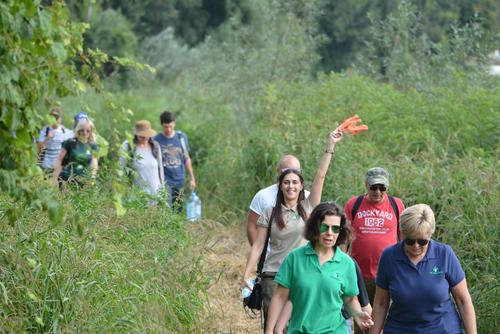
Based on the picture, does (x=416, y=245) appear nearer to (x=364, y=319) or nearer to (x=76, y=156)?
(x=364, y=319)

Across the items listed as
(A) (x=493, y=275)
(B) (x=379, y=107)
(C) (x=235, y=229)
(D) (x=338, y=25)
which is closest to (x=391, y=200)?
(A) (x=493, y=275)

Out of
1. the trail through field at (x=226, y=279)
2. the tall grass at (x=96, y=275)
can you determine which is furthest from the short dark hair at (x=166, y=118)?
the tall grass at (x=96, y=275)

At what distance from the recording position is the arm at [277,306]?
256 inches

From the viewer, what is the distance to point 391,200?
8.27m

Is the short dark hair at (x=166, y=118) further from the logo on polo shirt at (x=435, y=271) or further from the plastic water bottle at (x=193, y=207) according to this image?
the logo on polo shirt at (x=435, y=271)

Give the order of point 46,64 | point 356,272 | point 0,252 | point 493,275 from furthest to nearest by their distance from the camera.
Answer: point 493,275, point 0,252, point 356,272, point 46,64

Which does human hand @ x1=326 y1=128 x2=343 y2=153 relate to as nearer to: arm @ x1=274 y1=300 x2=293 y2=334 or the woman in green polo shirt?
the woman in green polo shirt

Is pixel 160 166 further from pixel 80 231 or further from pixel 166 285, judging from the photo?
pixel 80 231

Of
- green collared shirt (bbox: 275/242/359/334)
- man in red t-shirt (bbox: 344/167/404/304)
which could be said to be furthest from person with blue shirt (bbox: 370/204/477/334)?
man in red t-shirt (bbox: 344/167/404/304)

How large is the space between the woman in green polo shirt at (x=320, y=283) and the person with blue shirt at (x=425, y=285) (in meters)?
0.24

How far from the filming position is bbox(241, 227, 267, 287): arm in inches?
304

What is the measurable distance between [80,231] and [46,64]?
0.83m

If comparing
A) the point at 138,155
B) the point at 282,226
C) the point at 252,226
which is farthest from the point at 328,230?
the point at 138,155

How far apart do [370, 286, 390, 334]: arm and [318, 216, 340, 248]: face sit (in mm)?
550
